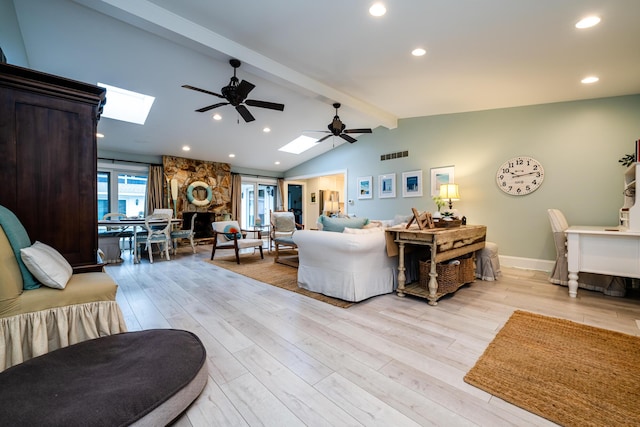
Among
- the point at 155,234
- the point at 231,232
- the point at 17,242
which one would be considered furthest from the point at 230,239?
the point at 17,242

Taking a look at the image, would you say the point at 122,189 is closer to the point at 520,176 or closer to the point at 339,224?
the point at 339,224

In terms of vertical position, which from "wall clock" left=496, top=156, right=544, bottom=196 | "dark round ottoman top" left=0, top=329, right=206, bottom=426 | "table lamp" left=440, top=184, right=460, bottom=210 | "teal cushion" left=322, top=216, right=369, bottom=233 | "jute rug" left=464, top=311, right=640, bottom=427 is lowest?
"jute rug" left=464, top=311, right=640, bottom=427

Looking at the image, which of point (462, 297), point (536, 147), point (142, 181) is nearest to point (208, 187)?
point (142, 181)

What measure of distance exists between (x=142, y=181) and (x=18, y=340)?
6737 mm

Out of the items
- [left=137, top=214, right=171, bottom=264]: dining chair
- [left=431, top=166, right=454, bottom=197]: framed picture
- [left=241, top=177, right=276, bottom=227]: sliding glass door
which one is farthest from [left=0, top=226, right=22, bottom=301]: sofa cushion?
[left=241, top=177, right=276, bottom=227]: sliding glass door

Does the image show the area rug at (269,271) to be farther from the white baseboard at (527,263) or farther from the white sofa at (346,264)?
the white baseboard at (527,263)

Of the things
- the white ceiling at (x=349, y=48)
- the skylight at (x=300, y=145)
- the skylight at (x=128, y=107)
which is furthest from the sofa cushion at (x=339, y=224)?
the skylight at (x=300, y=145)

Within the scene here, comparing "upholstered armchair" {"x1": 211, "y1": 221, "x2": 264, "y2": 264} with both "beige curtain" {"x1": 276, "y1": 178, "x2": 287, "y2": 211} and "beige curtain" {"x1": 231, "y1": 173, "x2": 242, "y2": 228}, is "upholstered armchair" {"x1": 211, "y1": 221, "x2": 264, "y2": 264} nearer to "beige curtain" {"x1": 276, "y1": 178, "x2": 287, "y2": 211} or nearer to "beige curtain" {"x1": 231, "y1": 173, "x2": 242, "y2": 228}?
"beige curtain" {"x1": 231, "y1": 173, "x2": 242, "y2": 228}

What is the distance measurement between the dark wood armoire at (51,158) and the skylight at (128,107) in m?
3.20

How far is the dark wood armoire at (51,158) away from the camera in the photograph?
180 cm

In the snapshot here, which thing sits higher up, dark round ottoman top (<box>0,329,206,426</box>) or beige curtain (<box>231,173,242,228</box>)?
beige curtain (<box>231,173,242,228</box>)

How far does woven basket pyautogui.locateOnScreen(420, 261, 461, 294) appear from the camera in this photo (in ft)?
9.50

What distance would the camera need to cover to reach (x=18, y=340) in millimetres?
1425

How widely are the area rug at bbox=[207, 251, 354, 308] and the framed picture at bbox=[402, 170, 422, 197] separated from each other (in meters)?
3.15
